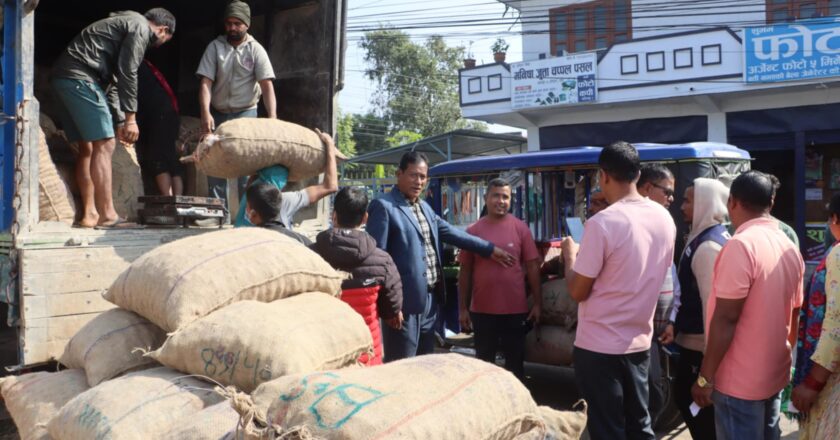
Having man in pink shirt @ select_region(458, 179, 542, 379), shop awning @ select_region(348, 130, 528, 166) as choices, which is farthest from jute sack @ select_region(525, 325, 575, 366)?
shop awning @ select_region(348, 130, 528, 166)

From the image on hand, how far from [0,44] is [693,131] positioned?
476 inches

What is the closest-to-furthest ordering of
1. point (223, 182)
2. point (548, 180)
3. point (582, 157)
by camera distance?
point (223, 182) < point (582, 157) < point (548, 180)

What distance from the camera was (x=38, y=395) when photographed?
261cm

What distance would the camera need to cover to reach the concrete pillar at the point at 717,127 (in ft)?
41.6

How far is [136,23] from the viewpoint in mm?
3803

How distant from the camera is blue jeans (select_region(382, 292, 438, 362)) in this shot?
3691 mm

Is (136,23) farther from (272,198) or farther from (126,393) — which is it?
(126,393)

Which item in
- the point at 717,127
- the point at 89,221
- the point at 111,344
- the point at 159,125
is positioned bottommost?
the point at 111,344

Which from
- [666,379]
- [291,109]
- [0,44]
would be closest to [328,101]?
[291,109]

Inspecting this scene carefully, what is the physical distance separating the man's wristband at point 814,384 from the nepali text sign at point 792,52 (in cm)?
1003

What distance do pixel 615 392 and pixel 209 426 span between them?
5.21 feet

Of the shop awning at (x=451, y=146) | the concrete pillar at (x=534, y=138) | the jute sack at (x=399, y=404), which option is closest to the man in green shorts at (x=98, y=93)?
the jute sack at (x=399, y=404)

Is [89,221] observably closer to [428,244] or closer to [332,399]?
[428,244]

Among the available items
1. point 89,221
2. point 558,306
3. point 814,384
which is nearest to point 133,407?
point 89,221
